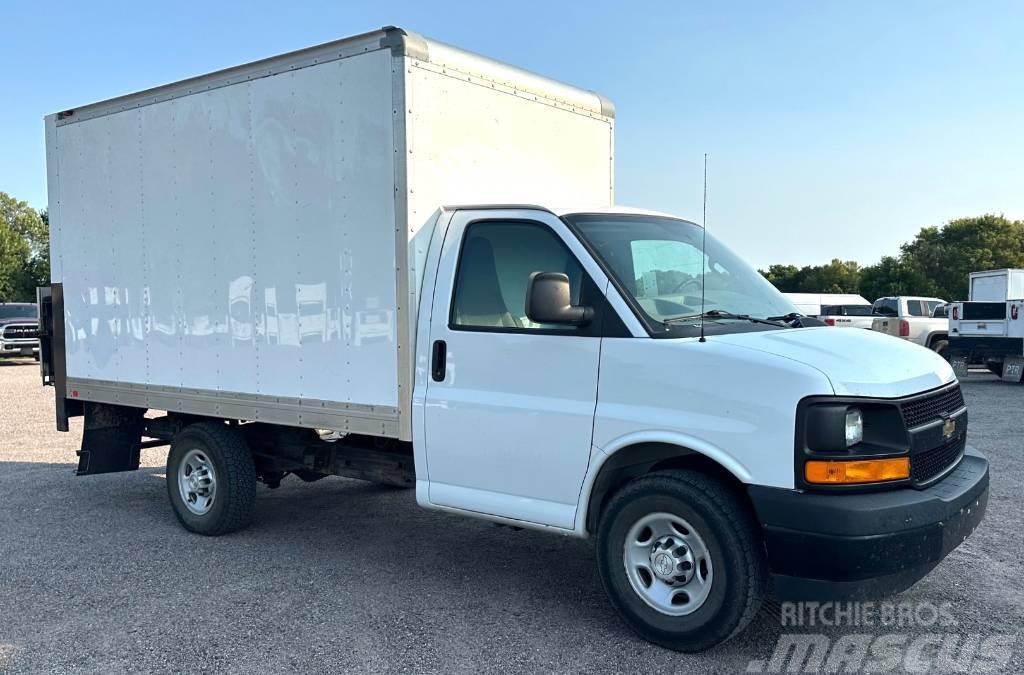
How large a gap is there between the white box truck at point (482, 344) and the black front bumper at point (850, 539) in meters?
0.01

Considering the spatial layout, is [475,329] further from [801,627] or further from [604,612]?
[801,627]

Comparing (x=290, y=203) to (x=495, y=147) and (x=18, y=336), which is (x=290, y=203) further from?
(x=18, y=336)

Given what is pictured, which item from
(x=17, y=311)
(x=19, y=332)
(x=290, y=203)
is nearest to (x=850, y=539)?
(x=290, y=203)

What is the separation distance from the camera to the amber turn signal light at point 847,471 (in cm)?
383

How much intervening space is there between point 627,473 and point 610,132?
3.13 meters

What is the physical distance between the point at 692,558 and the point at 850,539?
0.77 metres

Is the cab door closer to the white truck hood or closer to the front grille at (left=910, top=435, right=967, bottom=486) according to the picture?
the white truck hood

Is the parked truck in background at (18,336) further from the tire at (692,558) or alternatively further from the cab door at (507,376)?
the tire at (692,558)

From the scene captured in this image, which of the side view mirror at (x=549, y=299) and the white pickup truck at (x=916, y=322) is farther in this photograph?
the white pickup truck at (x=916, y=322)

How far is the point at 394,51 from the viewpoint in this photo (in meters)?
5.09

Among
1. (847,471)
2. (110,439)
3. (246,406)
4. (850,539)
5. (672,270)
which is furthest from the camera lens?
(110,439)

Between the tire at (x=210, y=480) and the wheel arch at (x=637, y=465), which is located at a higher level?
the wheel arch at (x=637, y=465)

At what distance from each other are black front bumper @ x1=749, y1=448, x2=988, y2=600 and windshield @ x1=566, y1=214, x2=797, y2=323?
1.15 metres

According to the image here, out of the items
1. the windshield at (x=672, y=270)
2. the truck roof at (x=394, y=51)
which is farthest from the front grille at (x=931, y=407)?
the truck roof at (x=394, y=51)
